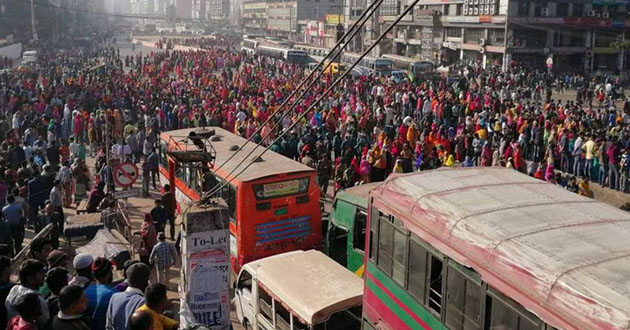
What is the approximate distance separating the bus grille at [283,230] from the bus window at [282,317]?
2944 millimetres

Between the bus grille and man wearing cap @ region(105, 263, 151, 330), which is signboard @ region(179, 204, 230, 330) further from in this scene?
the bus grille

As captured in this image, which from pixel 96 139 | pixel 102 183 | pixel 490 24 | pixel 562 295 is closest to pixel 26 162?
pixel 102 183

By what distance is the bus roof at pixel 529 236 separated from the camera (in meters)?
4.70

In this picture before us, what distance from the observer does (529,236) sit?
5.61 meters

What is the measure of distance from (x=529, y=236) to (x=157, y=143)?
56.0 ft

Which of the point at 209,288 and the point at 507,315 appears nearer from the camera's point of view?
the point at 507,315

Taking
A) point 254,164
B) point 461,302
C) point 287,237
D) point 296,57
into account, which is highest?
point 296,57

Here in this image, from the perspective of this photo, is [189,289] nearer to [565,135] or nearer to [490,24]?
[565,135]

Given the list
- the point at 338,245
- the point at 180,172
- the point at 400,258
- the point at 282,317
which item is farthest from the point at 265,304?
the point at 180,172

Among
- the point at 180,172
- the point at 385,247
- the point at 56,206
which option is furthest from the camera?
the point at 180,172

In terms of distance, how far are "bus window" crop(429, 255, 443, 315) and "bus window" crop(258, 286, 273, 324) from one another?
9.55ft

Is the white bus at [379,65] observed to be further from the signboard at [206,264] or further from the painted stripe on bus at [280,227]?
the signboard at [206,264]

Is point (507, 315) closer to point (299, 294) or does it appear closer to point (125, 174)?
point (299, 294)

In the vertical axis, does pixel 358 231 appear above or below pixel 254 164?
below
